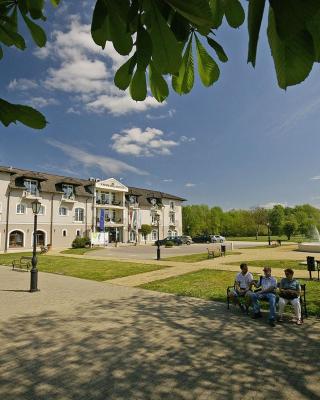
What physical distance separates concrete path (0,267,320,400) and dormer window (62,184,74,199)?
33.5 metres

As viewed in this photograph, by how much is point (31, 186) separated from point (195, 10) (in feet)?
135

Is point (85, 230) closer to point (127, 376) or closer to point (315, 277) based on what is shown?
point (315, 277)

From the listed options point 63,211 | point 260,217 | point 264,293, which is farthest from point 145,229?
point 264,293

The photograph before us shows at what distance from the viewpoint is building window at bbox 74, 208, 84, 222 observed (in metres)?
43.5

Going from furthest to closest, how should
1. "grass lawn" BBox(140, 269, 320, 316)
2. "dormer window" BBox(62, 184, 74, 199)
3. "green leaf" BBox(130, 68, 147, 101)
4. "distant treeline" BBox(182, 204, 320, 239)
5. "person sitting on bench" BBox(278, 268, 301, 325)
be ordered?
"distant treeline" BBox(182, 204, 320, 239) → "dormer window" BBox(62, 184, 74, 199) → "grass lawn" BBox(140, 269, 320, 316) → "person sitting on bench" BBox(278, 268, 301, 325) → "green leaf" BBox(130, 68, 147, 101)

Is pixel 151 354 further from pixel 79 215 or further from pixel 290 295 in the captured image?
pixel 79 215

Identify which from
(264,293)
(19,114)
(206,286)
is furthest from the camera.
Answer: (206,286)

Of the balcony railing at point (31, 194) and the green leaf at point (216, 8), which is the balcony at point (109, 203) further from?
the green leaf at point (216, 8)

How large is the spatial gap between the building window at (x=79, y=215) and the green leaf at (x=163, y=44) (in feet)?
145

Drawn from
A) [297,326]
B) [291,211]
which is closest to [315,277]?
[297,326]

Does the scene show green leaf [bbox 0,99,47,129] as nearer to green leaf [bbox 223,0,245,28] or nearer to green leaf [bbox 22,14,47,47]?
green leaf [bbox 22,14,47,47]

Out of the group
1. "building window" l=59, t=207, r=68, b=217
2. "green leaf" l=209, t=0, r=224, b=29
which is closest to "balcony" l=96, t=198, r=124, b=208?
"building window" l=59, t=207, r=68, b=217

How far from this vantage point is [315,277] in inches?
566

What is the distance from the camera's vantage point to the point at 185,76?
137cm
